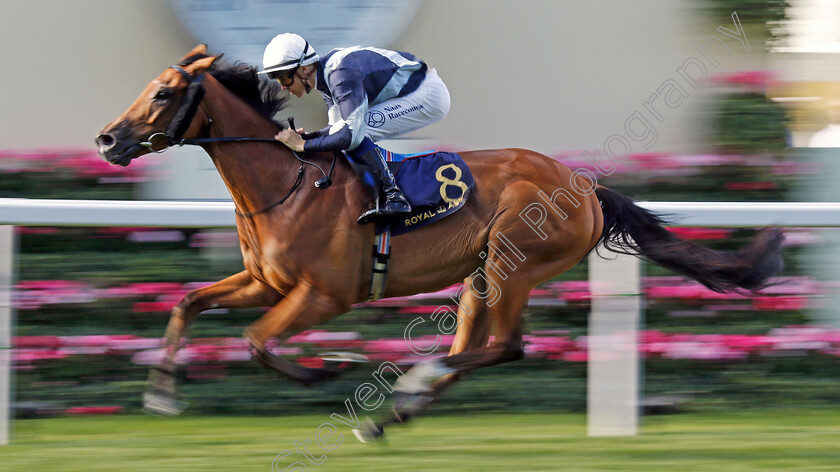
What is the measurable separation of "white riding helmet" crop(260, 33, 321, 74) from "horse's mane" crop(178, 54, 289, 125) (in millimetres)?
198

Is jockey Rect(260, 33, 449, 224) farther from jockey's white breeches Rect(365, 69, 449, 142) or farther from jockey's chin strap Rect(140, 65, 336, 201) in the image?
jockey's chin strap Rect(140, 65, 336, 201)

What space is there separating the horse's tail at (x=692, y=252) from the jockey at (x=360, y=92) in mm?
906

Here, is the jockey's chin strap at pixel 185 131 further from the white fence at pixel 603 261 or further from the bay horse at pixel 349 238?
the white fence at pixel 603 261

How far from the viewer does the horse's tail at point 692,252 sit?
4.12 metres

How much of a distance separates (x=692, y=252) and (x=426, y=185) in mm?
1169

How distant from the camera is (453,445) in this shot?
401 cm

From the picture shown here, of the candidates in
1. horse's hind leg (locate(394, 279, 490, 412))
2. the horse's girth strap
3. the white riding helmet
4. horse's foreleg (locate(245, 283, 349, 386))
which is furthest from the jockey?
horse's hind leg (locate(394, 279, 490, 412))

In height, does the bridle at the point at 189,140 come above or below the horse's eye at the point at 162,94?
below

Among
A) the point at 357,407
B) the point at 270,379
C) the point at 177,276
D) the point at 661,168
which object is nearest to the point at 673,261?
the point at 661,168

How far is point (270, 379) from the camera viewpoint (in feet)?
14.2

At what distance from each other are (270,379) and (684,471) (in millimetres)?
1726

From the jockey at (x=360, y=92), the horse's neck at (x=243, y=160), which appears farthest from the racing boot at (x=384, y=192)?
the horse's neck at (x=243, y=160)

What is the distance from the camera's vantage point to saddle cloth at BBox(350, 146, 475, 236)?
3.80 metres

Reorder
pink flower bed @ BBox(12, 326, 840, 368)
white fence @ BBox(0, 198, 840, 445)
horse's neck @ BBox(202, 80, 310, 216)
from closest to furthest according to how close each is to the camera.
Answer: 1. horse's neck @ BBox(202, 80, 310, 216)
2. white fence @ BBox(0, 198, 840, 445)
3. pink flower bed @ BBox(12, 326, 840, 368)
